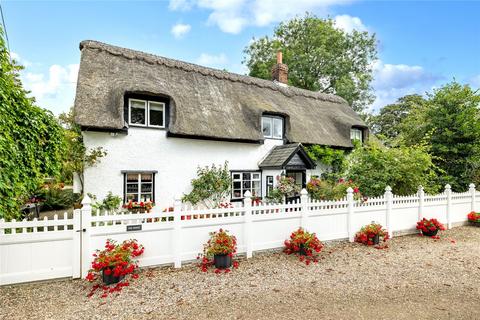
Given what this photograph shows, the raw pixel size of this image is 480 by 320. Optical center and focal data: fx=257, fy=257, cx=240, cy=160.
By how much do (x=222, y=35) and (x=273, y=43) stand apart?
1458cm

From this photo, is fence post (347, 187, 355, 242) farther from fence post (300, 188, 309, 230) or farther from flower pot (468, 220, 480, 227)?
flower pot (468, 220, 480, 227)

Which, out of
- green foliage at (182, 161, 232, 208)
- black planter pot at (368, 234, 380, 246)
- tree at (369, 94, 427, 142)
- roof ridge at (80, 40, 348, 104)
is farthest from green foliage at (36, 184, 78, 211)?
tree at (369, 94, 427, 142)

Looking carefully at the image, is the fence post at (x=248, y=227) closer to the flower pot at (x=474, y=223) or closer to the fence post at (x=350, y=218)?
the fence post at (x=350, y=218)

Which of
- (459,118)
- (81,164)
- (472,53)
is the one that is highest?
(472,53)

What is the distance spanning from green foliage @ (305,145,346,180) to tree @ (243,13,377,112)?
1347 centimetres

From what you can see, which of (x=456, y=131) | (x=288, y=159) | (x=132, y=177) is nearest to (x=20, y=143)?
(x=132, y=177)

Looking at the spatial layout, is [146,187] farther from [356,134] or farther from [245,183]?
[356,134]

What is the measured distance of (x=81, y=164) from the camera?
9180 mm

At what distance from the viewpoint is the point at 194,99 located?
39.4 feet

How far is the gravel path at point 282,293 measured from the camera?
4.00m

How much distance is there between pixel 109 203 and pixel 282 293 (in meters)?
7.14

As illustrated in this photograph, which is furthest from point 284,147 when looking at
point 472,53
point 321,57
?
point 321,57

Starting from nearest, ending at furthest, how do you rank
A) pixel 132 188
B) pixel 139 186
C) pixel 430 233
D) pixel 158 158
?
pixel 430 233, pixel 132 188, pixel 139 186, pixel 158 158

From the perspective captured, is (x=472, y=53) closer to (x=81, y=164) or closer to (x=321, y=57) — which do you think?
(x=321, y=57)
